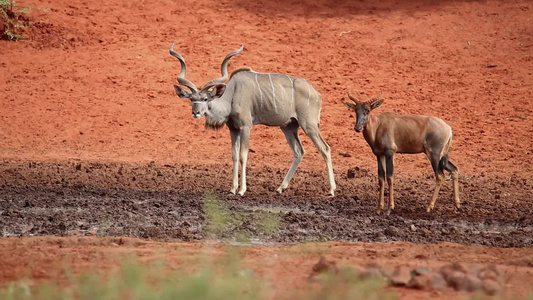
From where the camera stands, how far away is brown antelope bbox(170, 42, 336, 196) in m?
13.0

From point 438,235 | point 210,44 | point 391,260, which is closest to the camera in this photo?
point 391,260

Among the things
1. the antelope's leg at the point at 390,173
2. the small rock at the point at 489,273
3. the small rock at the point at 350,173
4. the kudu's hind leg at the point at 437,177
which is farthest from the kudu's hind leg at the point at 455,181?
the small rock at the point at 489,273

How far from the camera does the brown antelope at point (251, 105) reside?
13.0 metres

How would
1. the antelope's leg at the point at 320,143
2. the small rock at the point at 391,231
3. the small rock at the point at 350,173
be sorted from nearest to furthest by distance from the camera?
the small rock at the point at 391,231 → the antelope's leg at the point at 320,143 → the small rock at the point at 350,173

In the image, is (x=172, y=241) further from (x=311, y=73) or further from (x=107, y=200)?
(x=311, y=73)

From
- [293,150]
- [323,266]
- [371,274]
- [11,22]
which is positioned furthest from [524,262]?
[11,22]

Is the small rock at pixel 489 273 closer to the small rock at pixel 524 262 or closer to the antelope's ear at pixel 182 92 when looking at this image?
the small rock at pixel 524 262

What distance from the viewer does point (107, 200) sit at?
12078 mm

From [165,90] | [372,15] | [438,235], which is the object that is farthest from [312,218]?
[372,15]

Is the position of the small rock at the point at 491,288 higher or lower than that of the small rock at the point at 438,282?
higher

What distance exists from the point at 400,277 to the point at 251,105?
667cm

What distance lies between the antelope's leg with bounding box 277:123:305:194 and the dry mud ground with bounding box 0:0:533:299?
0.25 m

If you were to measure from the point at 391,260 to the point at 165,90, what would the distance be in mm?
11218

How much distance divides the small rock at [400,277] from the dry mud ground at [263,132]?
9 cm
